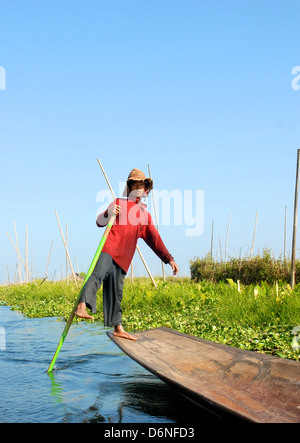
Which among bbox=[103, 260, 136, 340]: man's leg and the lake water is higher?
bbox=[103, 260, 136, 340]: man's leg

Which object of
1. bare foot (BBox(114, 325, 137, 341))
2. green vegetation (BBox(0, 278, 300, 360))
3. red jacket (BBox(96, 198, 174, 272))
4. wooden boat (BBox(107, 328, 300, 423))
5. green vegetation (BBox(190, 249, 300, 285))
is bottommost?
green vegetation (BBox(190, 249, 300, 285))

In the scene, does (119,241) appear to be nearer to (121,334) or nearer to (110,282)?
(110,282)

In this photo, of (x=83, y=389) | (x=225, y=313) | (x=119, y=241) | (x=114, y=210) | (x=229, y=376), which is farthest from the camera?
(x=225, y=313)

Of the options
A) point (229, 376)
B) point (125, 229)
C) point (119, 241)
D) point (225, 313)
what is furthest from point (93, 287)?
point (225, 313)

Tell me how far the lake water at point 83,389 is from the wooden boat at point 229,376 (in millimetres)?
207

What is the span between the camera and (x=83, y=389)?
3.74 m

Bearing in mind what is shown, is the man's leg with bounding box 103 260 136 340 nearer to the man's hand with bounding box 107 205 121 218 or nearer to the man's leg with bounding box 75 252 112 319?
the man's leg with bounding box 75 252 112 319

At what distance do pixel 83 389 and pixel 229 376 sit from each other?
1269 mm

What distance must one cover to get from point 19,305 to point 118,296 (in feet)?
25.2

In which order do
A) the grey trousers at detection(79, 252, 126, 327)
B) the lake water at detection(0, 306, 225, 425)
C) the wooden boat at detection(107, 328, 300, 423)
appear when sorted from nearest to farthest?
the wooden boat at detection(107, 328, 300, 423) < the lake water at detection(0, 306, 225, 425) < the grey trousers at detection(79, 252, 126, 327)

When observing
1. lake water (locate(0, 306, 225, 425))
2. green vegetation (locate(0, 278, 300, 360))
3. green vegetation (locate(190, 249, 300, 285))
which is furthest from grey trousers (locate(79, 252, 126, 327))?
green vegetation (locate(190, 249, 300, 285))

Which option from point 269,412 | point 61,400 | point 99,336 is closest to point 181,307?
point 99,336

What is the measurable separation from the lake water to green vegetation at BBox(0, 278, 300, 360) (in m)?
1.08

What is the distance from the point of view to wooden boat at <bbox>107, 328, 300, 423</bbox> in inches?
99.2
